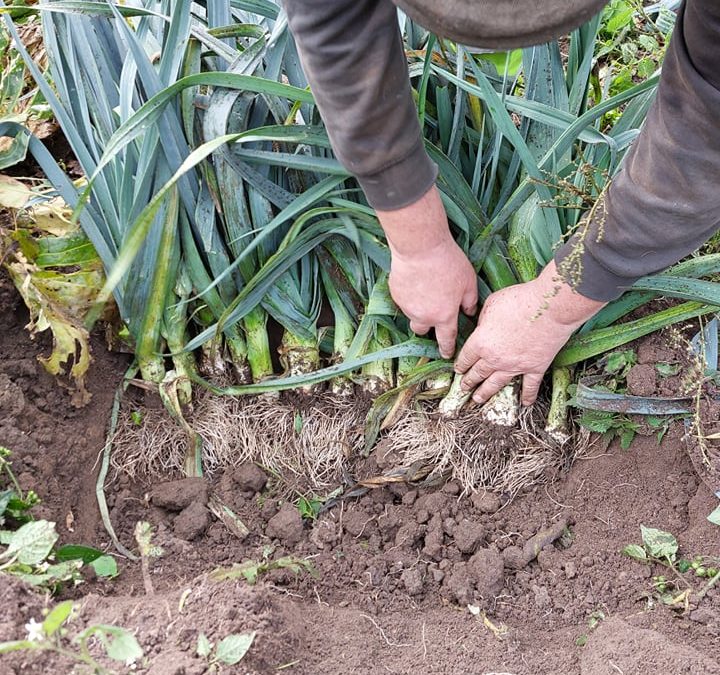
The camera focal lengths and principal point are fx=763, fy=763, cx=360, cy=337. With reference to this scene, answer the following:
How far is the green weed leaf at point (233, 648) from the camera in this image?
1.06 m

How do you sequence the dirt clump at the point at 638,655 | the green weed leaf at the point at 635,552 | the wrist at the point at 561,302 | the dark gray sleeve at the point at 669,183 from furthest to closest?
the green weed leaf at the point at 635,552
the wrist at the point at 561,302
the dirt clump at the point at 638,655
the dark gray sleeve at the point at 669,183

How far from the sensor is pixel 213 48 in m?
1.53

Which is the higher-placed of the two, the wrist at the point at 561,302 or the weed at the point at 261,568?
the wrist at the point at 561,302

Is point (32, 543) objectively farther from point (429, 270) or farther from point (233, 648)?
point (429, 270)

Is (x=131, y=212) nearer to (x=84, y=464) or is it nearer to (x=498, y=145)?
(x=84, y=464)

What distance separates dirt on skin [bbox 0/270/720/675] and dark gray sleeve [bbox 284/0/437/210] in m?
0.69

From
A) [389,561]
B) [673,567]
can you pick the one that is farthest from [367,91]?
[673,567]

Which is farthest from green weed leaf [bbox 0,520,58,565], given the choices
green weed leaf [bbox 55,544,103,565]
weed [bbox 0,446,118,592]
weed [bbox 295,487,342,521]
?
weed [bbox 295,487,342,521]

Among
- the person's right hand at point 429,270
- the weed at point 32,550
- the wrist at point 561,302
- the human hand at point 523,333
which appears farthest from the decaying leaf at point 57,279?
the wrist at point 561,302

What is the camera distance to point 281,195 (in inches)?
62.4

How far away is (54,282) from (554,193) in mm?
1032

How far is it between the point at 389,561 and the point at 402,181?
2.47 feet

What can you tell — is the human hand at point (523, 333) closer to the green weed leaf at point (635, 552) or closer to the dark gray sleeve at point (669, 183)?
the dark gray sleeve at point (669, 183)

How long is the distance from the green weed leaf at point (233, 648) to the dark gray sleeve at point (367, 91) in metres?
0.74
